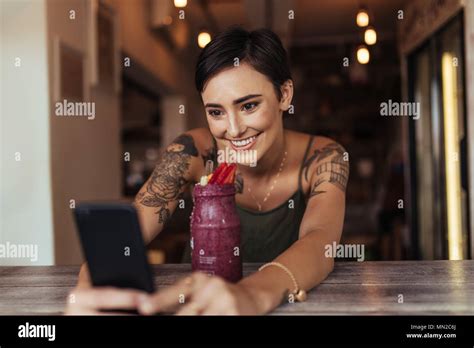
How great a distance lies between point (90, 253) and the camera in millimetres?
912

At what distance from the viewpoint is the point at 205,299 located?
888mm

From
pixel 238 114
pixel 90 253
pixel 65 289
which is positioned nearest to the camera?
pixel 90 253

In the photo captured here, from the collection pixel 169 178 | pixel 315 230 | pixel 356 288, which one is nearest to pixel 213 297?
pixel 356 288

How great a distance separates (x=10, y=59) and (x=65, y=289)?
5.49 ft

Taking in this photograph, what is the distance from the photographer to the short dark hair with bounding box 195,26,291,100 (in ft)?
4.82

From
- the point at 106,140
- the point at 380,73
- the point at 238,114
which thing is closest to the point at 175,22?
the point at 106,140

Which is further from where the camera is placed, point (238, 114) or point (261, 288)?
point (238, 114)

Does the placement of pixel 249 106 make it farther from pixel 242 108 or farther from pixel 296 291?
pixel 296 291

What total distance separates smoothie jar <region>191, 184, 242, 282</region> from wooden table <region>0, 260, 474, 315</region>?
145 millimetres

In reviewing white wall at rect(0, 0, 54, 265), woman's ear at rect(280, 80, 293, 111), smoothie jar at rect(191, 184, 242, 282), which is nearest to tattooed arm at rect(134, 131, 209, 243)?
woman's ear at rect(280, 80, 293, 111)

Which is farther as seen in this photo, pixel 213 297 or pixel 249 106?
pixel 249 106

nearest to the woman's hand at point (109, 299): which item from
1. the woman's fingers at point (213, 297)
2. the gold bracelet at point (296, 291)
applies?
the woman's fingers at point (213, 297)

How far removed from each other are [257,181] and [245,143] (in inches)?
11.4
